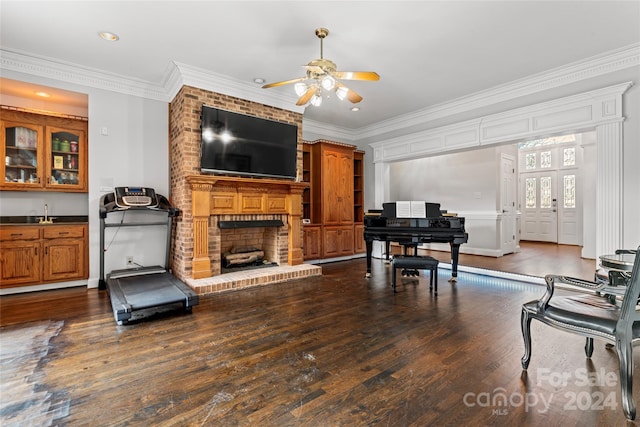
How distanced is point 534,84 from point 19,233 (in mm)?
7179

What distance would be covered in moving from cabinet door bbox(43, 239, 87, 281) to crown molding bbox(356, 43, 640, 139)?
581 centimetres

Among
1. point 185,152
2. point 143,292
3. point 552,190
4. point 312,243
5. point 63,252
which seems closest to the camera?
point 143,292

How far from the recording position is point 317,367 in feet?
6.75

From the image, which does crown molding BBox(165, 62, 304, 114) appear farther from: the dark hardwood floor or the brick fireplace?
the dark hardwood floor

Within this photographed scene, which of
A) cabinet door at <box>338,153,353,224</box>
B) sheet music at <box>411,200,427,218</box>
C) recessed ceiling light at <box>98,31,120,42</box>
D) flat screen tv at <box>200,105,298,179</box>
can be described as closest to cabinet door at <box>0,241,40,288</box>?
flat screen tv at <box>200,105,298,179</box>

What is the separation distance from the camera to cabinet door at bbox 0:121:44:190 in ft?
12.7

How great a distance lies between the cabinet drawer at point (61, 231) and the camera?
387 centimetres

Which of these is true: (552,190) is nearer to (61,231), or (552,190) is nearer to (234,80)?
(234,80)

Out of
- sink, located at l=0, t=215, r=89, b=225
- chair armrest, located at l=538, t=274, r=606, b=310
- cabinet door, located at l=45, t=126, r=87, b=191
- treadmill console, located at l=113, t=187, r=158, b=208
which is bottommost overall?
chair armrest, located at l=538, t=274, r=606, b=310

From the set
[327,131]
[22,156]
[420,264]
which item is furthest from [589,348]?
[22,156]

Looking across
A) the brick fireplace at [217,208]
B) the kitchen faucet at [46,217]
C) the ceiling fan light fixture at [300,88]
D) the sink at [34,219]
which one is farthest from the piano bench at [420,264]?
the kitchen faucet at [46,217]

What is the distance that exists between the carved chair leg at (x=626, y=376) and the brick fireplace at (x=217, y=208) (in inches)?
143

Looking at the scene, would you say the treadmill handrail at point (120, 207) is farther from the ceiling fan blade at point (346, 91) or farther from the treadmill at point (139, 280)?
the ceiling fan blade at point (346, 91)

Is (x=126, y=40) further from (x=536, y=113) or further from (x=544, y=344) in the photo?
(x=536, y=113)
